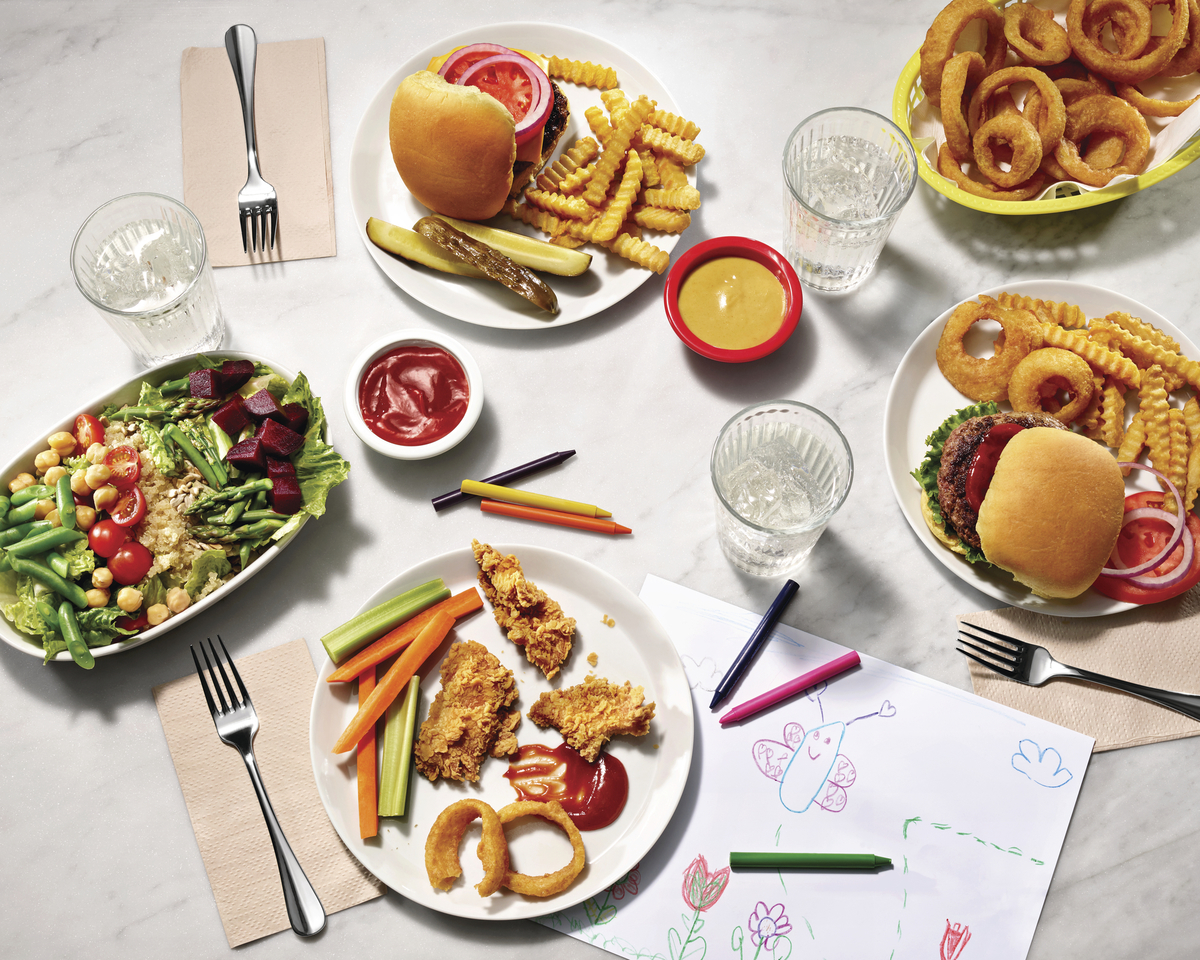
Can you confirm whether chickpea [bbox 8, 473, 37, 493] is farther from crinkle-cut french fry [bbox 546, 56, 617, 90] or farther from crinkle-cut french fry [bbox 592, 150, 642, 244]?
crinkle-cut french fry [bbox 546, 56, 617, 90]

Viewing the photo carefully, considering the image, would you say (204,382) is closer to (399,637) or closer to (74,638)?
(74,638)

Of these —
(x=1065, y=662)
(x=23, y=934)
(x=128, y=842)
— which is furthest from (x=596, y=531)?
(x=23, y=934)

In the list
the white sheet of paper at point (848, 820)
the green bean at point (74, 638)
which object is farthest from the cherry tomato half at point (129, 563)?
the white sheet of paper at point (848, 820)

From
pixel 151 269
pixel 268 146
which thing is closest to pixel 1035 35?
pixel 268 146

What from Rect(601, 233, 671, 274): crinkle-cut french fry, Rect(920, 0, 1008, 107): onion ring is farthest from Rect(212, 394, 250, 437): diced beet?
Rect(920, 0, 1008, 107): onion ring

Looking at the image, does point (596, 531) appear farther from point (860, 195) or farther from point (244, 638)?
point (860, 195)

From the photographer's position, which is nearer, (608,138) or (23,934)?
(23,934)

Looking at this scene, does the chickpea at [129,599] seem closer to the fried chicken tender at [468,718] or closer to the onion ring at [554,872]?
the fried chicken tender at [468,718]
